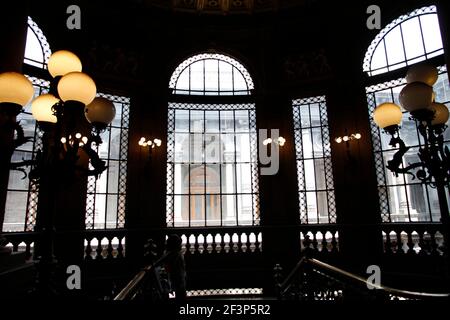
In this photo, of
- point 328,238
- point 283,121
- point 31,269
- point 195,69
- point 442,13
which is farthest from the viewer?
point 195,69

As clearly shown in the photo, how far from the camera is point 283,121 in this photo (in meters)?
8.27

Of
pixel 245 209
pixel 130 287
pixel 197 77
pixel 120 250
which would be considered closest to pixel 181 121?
pixel 197 77

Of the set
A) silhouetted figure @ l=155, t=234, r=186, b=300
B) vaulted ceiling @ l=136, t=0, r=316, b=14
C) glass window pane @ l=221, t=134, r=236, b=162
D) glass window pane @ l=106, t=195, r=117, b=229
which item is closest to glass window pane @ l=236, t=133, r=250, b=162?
glass window pane @ l=221, t=134, r=236, b=162

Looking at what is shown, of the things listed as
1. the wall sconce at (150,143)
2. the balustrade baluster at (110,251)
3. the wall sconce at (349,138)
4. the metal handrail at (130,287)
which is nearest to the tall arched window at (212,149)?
the wall sconce at (150,143)

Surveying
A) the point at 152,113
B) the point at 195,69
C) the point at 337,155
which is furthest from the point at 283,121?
the point at 152,113

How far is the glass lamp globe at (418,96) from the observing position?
296cm

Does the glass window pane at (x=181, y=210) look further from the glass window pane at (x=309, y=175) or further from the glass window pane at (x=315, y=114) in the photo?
the glass window pane at (x=315, y=114)

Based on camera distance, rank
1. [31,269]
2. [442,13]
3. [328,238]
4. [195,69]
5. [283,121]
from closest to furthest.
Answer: [31,269]
[442,13]
[328,238]
[283,121]
[195,69]

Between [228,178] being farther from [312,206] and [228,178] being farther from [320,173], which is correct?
[320,173]

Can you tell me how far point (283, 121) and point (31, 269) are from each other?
6781 millimetres

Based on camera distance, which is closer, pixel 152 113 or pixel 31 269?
pixel 31 269

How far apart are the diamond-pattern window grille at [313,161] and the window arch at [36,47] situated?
666cm

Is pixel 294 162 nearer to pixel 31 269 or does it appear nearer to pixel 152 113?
pixel 152 113

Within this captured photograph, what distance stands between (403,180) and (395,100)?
210 cm
